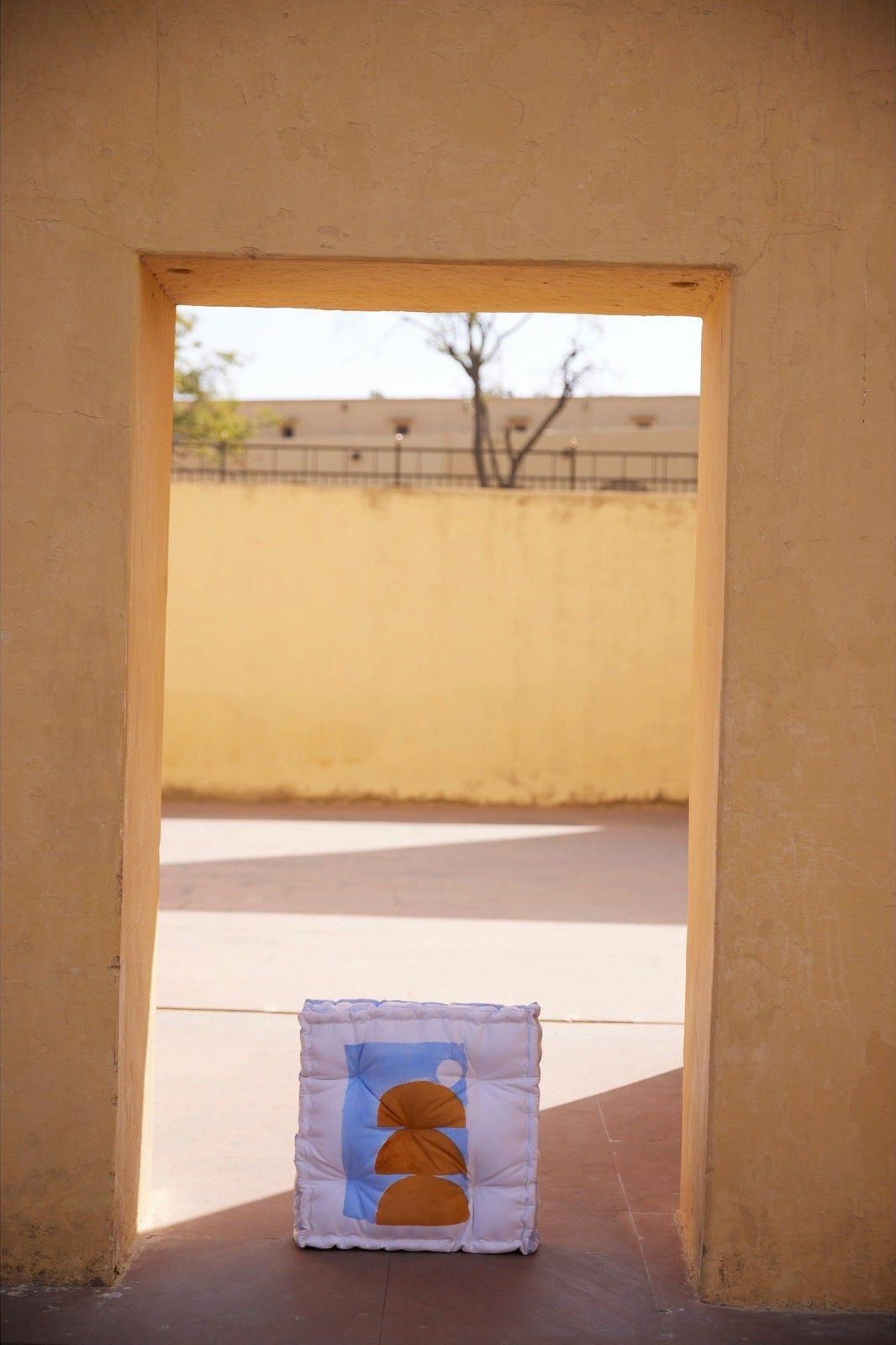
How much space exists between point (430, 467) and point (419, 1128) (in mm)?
22363

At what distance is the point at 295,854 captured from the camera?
1009cm

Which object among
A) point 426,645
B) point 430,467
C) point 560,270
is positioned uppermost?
point 430,467

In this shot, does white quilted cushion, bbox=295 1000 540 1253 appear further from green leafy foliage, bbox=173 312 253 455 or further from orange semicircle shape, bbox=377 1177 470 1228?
green leafy foliage, bbox=173 312 253 455

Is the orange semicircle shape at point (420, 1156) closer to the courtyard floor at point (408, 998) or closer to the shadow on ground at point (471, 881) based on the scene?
the courtyard floor at point (408, 998)

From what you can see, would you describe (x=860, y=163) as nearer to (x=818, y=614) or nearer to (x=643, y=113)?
(x=643, y=113)

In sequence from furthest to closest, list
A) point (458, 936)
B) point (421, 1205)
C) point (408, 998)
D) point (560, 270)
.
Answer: point (458, 936), point (408, 998), point (421, 1205), point (560, 270)

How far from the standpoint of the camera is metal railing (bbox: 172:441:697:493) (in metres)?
22.3

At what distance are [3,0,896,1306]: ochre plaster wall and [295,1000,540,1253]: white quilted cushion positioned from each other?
0.57 m

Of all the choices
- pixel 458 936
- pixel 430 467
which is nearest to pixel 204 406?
pixel 430 467

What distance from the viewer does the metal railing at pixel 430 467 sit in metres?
22.3

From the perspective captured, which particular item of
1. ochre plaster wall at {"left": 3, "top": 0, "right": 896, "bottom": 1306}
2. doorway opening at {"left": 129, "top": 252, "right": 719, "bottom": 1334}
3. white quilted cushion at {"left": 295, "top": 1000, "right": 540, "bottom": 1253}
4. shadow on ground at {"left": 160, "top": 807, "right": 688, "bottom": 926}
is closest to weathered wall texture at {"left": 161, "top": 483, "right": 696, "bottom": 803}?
doorway opening at {"left": 129, "top": 252, "right": 719, "bottom": 1334}

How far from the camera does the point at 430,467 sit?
25453 millimetres

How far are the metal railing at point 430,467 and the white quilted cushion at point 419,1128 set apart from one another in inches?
704

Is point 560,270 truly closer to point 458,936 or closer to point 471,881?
point 458,936
